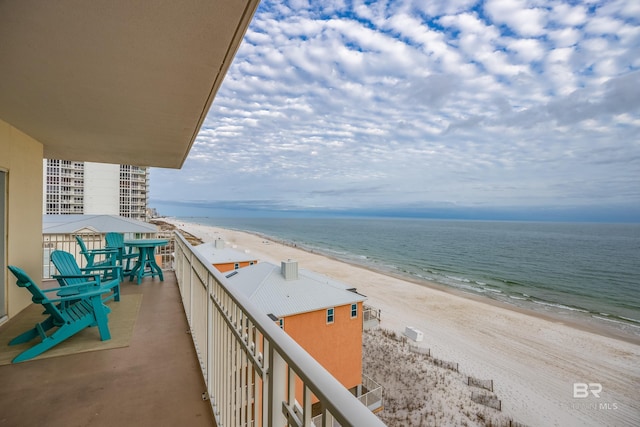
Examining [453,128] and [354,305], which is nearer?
[354,305]

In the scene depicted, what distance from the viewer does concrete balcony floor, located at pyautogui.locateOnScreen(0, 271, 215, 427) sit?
1942mm

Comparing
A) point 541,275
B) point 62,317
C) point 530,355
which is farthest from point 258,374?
point 541,275

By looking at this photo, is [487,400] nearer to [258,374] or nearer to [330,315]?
[330,315]

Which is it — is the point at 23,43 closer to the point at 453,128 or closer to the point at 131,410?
the point at 131,410

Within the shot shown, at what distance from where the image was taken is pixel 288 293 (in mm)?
8203

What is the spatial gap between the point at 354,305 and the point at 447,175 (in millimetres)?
57901

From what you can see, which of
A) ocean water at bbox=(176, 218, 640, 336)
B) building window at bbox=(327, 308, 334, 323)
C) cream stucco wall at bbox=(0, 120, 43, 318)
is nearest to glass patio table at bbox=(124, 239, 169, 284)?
cream stucco wall at bbox=(0, 120, 43, 318)

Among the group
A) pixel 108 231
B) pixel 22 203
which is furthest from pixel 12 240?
pixel 108 231

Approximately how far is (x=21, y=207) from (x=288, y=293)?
5826mm

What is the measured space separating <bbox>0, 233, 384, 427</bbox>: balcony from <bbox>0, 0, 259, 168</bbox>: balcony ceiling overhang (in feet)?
4.94

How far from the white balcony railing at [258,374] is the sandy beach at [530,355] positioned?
10076 mm

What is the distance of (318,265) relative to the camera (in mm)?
28578

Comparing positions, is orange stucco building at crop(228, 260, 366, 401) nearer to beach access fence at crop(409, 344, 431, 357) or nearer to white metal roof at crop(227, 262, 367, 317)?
white metal roof at crop(227, 262, 367, 317)

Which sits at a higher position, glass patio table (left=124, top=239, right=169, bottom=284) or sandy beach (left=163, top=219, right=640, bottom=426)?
glass patio table (left=124, top=239, right=169, bottom=284)
